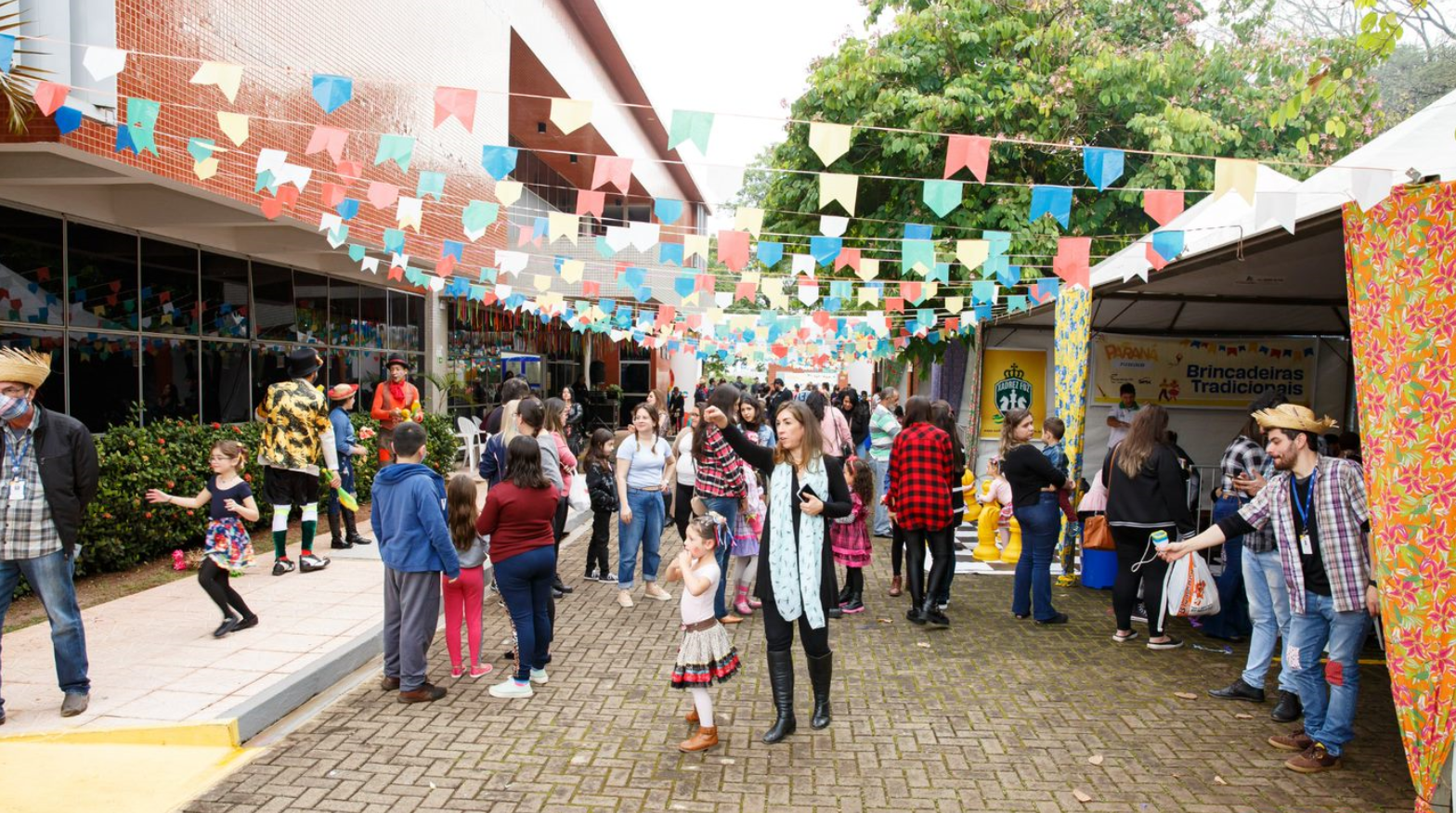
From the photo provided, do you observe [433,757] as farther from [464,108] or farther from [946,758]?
[464,108]

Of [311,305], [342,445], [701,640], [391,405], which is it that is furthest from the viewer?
[311,305]

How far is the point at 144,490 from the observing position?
7539mm

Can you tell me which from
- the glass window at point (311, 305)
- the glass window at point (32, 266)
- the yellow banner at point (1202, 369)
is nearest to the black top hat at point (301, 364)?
the glass window at point (32, 266)

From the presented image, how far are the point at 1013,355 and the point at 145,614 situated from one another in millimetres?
11676

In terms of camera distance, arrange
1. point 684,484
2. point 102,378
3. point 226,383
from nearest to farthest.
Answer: point 684,484 → point 102,378 → point 226,383

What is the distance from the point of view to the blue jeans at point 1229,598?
6.63 metres

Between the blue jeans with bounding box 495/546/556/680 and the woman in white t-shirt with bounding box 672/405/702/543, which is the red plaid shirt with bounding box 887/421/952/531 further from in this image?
the blue jeans with bounding box 495/546/556/680

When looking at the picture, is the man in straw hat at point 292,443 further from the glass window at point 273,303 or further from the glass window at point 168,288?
the glass window at point 273,303

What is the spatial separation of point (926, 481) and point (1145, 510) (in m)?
1.57

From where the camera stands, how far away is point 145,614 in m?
6.42

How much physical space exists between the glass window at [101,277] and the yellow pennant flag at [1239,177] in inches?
380

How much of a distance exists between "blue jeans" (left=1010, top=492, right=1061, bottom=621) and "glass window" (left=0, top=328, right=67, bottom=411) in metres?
8.56

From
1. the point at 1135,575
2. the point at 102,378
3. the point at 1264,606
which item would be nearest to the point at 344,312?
the point at 102,378

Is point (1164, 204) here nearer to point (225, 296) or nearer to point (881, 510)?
point (881, 510)
